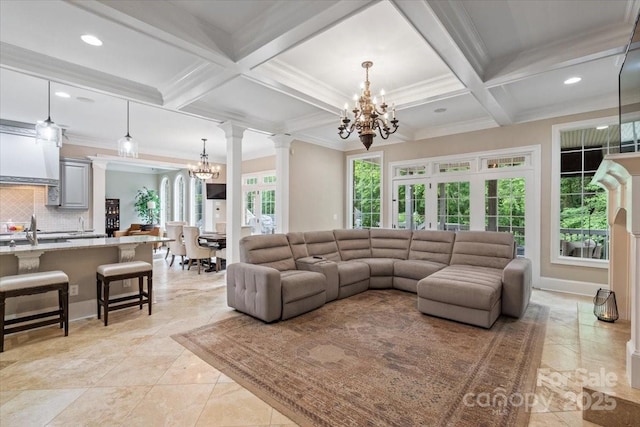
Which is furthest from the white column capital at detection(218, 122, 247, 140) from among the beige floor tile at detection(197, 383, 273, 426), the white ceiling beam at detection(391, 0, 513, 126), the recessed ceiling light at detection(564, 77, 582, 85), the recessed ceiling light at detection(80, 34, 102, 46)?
the recessed ceiling light at detection(564, 77, 582, 85)

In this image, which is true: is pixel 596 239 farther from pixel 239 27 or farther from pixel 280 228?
pixel 239 27

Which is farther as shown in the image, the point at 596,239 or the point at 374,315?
the point at 596,239

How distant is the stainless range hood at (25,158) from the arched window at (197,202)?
3.88m

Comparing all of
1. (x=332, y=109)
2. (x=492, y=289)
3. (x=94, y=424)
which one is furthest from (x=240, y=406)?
(x=332, y=109)

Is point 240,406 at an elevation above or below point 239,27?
below

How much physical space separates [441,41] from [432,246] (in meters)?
3.12

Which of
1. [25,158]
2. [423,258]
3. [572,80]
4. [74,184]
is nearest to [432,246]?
[423,258]

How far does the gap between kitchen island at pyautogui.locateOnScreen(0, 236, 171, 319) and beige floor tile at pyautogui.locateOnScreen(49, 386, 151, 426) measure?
6.07 ft

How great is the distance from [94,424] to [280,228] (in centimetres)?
421

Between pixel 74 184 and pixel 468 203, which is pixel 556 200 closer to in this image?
pixel 468 203

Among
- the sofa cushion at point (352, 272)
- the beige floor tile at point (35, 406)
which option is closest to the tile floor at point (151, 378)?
the beige floor tile at point (35, 406)

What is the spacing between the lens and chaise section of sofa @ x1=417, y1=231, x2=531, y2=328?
10.4 ft

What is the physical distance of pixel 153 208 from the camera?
1109cm

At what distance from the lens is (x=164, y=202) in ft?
37.3
